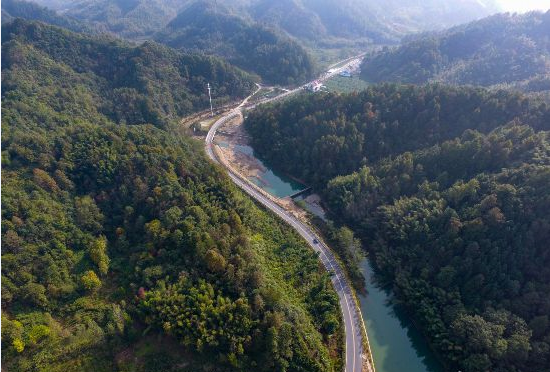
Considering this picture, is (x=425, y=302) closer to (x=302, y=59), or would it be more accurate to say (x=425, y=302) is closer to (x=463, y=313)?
(x=463, y=313)

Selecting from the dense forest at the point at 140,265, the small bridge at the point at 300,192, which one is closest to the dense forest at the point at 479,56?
the small bridge at the point at 300,192

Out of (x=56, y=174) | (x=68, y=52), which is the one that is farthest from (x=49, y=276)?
(x=68, y=52)

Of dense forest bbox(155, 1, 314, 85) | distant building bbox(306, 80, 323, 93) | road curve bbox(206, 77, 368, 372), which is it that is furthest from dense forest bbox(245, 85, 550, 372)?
dense forest bbox(155, 1, 314, 85)

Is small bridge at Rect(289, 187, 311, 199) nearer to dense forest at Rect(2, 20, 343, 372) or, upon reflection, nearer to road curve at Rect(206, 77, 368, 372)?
road curve at Rect(206, 77, 368, 372)

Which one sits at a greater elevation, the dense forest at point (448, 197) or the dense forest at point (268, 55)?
the dense forest at point (268, 55)

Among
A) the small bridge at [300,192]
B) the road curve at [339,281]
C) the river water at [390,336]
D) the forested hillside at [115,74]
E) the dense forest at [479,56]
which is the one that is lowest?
the river water at [390,336]

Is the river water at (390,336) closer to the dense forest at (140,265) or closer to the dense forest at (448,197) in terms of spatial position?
the dense forest at (448,197)
